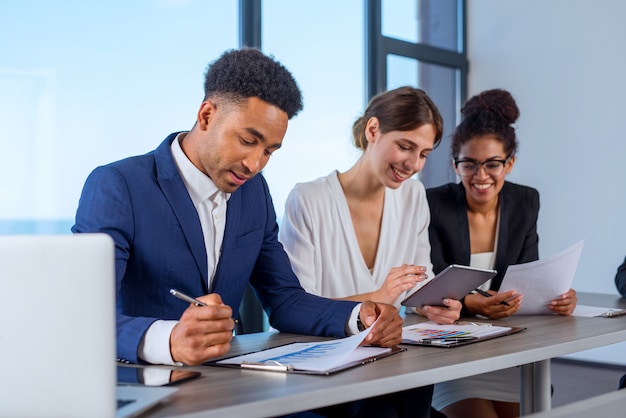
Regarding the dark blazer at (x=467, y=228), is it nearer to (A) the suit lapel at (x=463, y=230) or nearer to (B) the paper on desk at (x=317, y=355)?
(A) the suit lapel at (x=463, y=230)

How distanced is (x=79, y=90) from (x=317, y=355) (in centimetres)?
265

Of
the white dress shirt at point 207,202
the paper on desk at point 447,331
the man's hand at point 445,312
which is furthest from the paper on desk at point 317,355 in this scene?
the man's hand at point 445,312

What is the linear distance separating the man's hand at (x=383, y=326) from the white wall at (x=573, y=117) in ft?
12.8

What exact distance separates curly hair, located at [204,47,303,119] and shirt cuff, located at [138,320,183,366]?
0.64 metres

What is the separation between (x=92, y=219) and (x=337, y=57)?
3671 millimetres

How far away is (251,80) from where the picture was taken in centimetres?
190

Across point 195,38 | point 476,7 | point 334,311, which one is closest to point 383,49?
point 476,7

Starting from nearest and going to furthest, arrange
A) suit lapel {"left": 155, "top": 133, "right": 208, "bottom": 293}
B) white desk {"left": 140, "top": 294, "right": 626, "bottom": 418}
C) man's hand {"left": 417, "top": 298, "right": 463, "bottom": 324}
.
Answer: white desk {"left": 140, "top": 294, "right": 626, "bottom": 418} < suit lapel {"left": 155, "top": 133, "right": 208, "bottom": 293} < man's hand {"left": 417, "top": 298, "right": 463, "bottom": 324}

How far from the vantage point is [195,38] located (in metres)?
4.35

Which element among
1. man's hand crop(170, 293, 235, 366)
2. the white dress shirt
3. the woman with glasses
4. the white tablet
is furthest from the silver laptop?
the woman with glasses

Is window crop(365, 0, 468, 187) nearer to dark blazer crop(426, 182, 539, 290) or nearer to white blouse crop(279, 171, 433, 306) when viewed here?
dark blazer crop(426, 182, 539, 290)

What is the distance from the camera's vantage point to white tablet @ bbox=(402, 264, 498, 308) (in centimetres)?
213

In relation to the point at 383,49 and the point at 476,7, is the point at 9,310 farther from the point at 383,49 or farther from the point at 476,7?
the point at 476,7

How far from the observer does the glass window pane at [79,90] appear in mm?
3561
